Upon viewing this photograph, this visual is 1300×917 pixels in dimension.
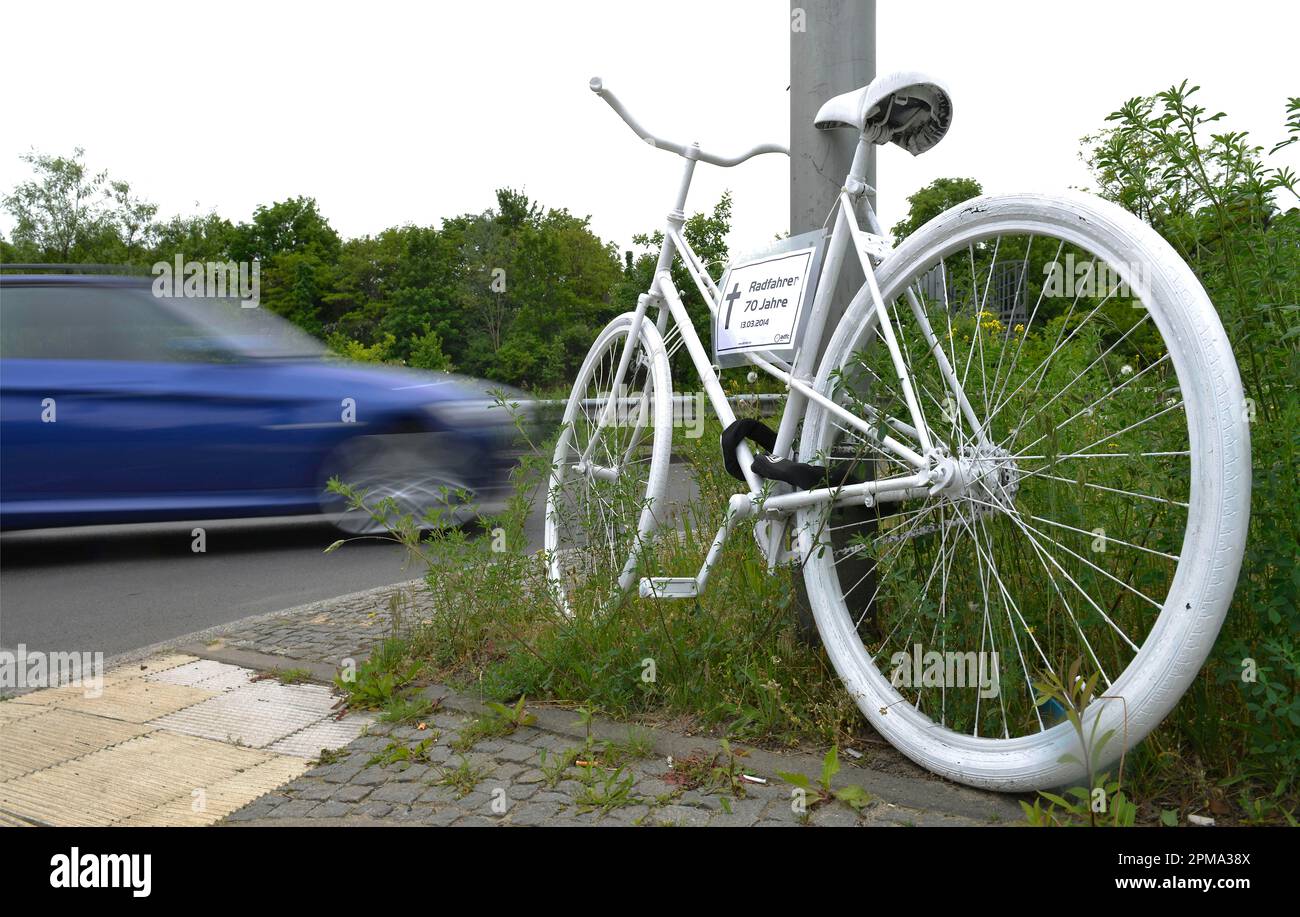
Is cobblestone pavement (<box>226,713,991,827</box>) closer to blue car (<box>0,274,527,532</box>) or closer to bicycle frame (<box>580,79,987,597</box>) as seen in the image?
bicycle frame (<box>580,79,987,597</box>)

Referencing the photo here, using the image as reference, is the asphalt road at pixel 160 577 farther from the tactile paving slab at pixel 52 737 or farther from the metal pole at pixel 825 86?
the metal pole at pixel 825 86

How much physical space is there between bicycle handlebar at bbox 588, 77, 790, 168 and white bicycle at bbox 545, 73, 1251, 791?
54 centimetres


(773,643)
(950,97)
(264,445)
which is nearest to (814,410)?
(773,643)

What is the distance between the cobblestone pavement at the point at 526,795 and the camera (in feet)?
8.65

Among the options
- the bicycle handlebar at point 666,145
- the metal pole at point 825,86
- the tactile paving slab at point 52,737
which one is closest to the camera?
the tactile paving slab at point 52,737

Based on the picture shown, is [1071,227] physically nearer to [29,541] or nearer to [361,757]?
[361,757]

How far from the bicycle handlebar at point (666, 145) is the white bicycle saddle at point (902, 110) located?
832 mm

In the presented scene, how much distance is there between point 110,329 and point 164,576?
1723mm

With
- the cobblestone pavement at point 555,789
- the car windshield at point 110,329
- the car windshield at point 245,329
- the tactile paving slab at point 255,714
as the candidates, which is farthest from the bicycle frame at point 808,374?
the car windshield at point 110,329

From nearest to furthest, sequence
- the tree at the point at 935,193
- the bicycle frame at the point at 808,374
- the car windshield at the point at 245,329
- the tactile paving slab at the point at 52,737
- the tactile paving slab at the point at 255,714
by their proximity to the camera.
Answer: the bicycle frame at the point at 808,374 → the tactile paving slab at the point at 52,737 → the tactile paving slab at the point at 255,714 → the car windshield at the point at 245,329 → the tree at the point at 935,193

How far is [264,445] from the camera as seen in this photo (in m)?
6.85

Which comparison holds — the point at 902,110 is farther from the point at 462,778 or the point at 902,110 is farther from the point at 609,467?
the point at 462,778

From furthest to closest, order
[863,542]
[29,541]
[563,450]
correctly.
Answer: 1. [29,541]
2. [563,450]
3. [863,542]
